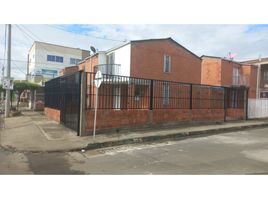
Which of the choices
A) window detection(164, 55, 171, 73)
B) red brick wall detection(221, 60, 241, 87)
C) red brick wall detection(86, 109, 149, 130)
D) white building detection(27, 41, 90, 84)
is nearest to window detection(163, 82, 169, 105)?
red brick wall detection(86, 109, 149, 130)

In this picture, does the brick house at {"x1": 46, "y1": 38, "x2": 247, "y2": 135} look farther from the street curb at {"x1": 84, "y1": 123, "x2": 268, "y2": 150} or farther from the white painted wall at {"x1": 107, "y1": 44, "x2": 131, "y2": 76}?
the street curb at {"x1": 84, "y1": 123, "x2": 268, "y2": 150}

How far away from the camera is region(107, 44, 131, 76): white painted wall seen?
73.0ft

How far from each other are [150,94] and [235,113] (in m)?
10.0

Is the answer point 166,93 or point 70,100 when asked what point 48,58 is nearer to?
point 70,100

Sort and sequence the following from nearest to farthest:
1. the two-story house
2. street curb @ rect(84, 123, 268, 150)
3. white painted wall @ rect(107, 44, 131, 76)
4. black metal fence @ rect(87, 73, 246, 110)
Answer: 1. street curb @ rect(84, 123, 268, 150)
2. black metal fence @ rect(87, 73, 246, 110)
3. white painted wall @ rect(107, 44, 131, 76)
4. the two-story house

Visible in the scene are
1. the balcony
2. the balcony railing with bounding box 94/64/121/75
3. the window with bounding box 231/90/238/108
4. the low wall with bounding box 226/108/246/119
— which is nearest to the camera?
the low wall with bounding box 226/108/246/119

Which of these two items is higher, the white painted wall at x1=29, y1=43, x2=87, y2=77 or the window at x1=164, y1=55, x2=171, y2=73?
the white painted wall at x1=29, y1=43, x2=87, y2=77

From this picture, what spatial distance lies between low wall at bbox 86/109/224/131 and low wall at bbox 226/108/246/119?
3.53 meters

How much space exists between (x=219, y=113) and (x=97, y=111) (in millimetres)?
9614

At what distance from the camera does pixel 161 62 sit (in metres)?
24.2

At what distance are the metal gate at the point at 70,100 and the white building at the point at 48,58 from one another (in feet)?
120

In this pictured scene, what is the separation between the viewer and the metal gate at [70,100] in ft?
41.5

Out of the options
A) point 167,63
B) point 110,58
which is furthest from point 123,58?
point 167,63

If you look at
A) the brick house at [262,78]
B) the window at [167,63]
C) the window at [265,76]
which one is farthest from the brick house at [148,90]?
the window at [265,76]
